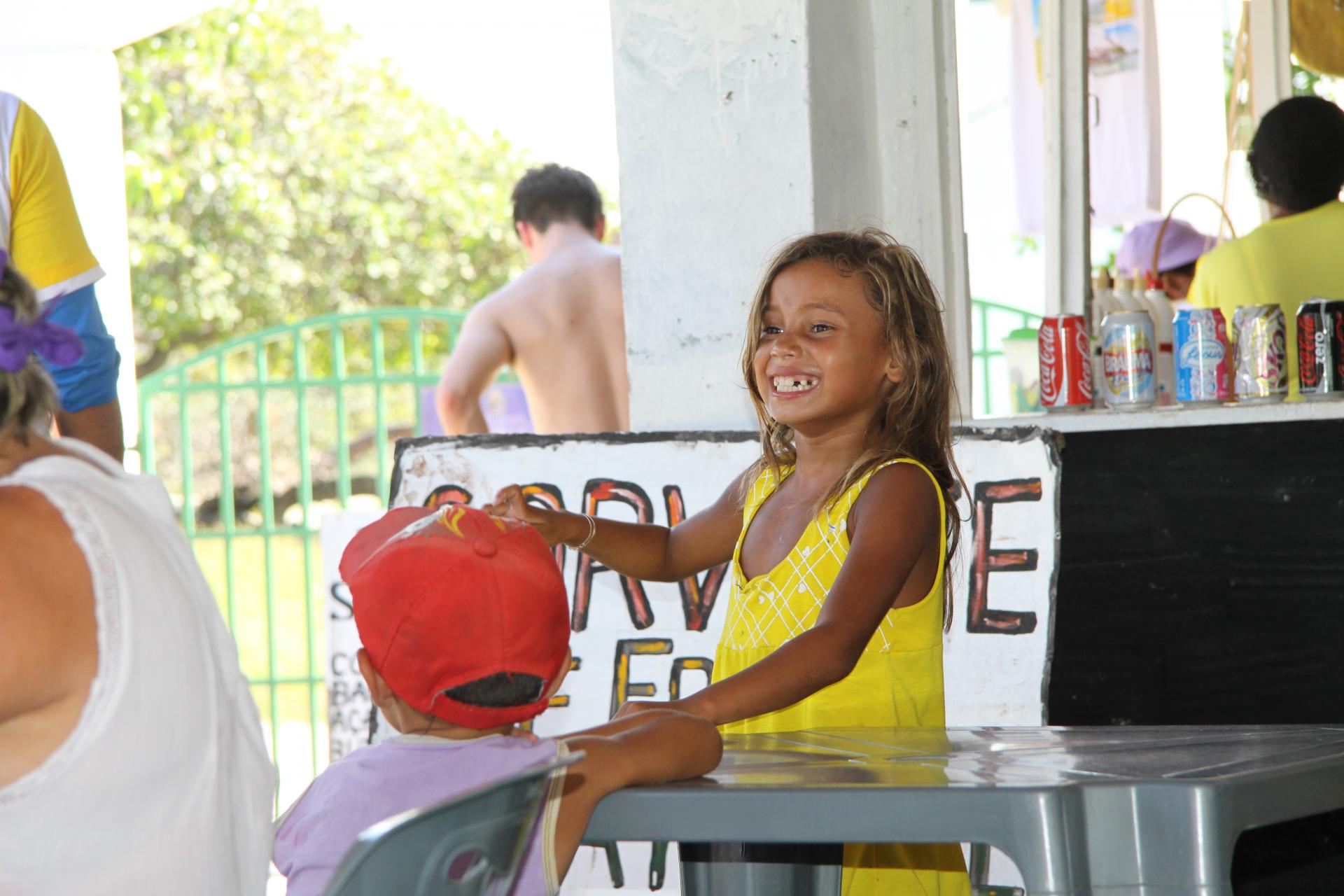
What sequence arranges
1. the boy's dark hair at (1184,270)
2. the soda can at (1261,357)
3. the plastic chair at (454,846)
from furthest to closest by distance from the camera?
the boy's dark hair at (1184,270), the soda can at (1261,357), the plastic chair at (454,846)

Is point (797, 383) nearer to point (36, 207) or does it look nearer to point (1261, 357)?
point (1261, 357)

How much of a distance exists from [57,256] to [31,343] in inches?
69.3

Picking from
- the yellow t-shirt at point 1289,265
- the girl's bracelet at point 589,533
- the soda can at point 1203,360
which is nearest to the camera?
the girl's bracelet at point 589,533

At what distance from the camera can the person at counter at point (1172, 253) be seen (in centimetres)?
542

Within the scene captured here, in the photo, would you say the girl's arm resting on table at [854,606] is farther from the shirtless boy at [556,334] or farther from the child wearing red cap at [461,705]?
the shirtless boy at [556,334]

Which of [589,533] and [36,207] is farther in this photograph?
[36,207]

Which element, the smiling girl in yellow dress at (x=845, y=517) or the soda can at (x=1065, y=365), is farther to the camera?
the soda can at (x=1065, y=365)

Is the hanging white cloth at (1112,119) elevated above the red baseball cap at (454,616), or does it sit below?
above

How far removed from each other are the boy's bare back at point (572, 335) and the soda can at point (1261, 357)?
91.9 inches

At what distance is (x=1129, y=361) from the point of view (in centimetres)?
338

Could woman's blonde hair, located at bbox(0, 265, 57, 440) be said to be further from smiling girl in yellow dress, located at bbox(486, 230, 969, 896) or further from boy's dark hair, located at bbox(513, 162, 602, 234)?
boy's dark hair, located at bbox(513, 162, 602, 234)

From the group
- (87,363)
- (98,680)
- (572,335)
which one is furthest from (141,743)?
(572,335)

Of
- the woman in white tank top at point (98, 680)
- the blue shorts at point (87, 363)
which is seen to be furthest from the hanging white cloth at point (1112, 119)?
the woman in white tank top at point (98, 680)

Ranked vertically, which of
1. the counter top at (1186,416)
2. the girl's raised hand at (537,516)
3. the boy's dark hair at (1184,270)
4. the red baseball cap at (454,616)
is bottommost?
the red baseball cap at (454,616)
